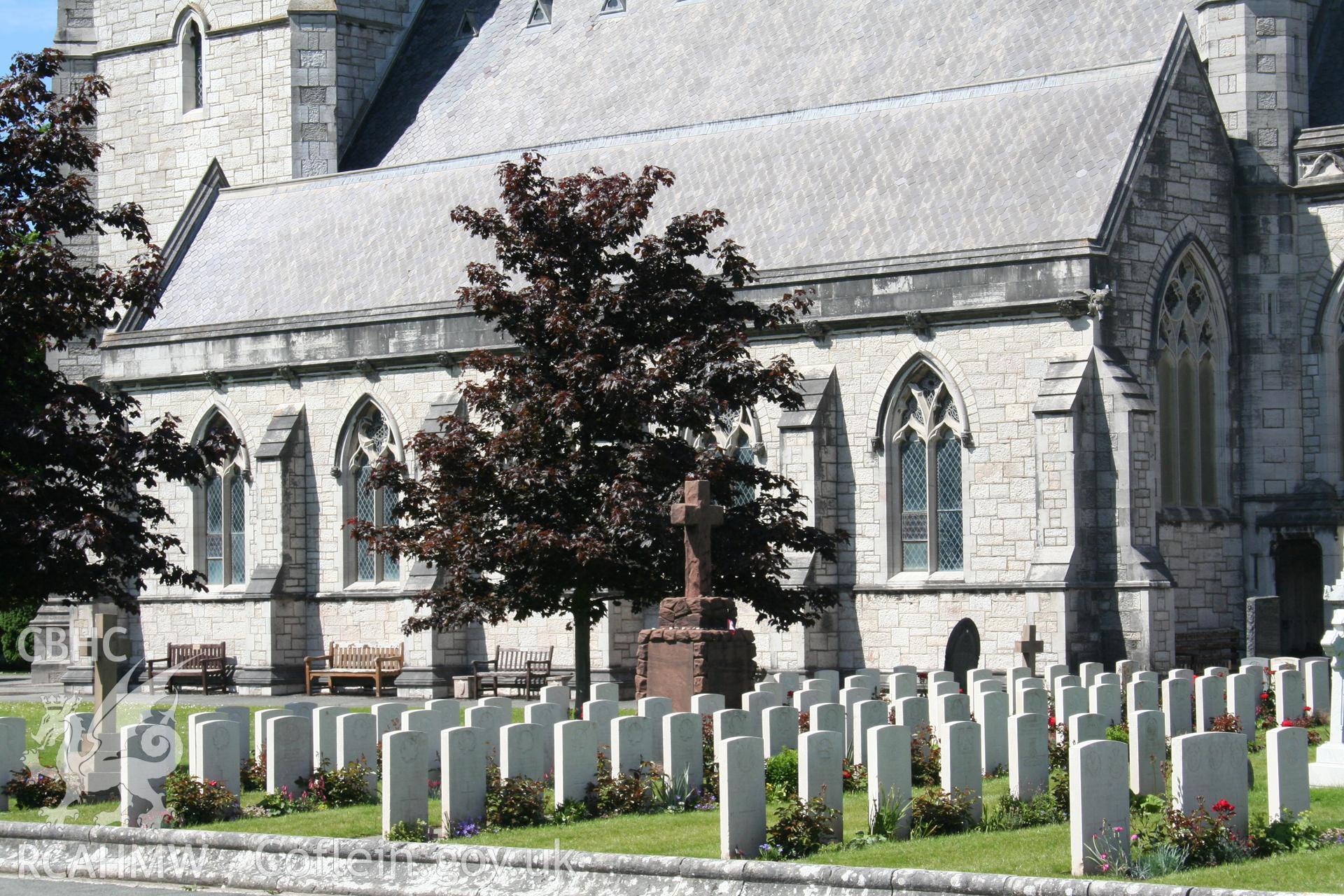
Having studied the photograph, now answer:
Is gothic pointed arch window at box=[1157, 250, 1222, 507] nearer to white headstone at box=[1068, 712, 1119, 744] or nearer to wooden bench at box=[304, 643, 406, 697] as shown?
wooden bench at box=[304, 643, 406, 697]

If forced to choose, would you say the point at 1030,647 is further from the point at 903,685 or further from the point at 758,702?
the point at 758,702

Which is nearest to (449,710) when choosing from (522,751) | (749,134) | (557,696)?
(522,751)

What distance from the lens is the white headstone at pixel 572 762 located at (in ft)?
52.7

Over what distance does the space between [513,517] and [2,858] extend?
10.8 metres

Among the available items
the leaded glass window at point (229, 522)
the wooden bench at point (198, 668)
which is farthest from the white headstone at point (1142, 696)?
the leaded glass window at point (229, 522)

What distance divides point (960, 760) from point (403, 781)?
4.09 meters

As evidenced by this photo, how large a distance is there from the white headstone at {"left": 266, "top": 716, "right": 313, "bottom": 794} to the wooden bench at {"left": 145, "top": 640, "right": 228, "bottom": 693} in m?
19.2

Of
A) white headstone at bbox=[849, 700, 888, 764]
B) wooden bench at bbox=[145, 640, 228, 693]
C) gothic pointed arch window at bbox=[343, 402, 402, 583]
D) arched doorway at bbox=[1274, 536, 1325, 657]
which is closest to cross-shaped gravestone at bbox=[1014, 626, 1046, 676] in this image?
arched doorway at bbox=[1274, 536, 1325, 657]

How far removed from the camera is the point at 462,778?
15453 mm

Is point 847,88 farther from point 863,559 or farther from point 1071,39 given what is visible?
point 863,559

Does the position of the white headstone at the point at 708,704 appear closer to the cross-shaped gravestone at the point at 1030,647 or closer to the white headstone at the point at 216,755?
the white headstone at the point at 216,755

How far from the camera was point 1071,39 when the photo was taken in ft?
117

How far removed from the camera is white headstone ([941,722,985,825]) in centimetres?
1537

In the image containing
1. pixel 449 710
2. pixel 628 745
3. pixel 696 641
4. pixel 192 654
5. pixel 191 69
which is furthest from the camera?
pixel 191 69
